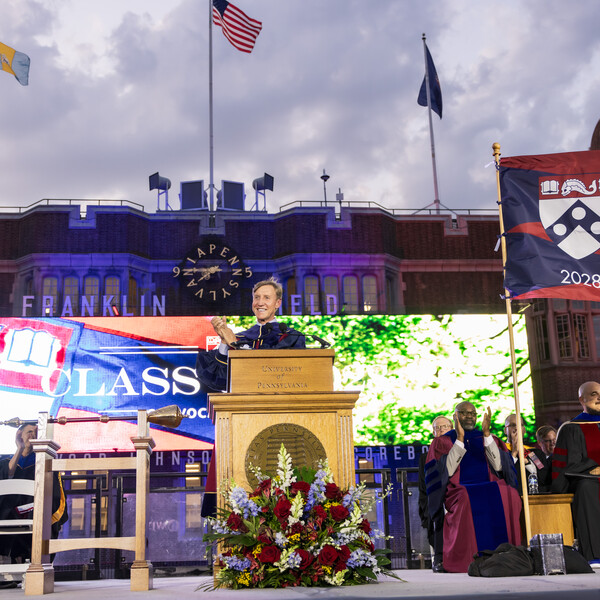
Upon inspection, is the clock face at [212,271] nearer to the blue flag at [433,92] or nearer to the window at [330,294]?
the window at [330,294]

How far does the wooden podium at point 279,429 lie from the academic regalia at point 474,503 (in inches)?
95.8

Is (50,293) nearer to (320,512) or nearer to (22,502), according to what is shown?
(22,502)

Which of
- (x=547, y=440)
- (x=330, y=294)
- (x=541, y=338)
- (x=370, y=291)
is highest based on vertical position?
(x=370, y=291)

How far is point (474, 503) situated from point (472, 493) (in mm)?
95

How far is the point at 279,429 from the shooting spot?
5523 millimetres

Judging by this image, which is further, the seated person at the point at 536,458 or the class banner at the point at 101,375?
the class banner at the point at 101,375

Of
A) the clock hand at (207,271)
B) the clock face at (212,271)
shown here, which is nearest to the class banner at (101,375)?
the clock face at (212,271)

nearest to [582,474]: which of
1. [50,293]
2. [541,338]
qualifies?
[541,338]

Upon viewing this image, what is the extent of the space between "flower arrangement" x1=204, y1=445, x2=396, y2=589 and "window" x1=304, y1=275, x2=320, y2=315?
776 inches

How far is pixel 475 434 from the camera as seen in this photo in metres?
7.68

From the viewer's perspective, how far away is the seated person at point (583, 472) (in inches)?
276

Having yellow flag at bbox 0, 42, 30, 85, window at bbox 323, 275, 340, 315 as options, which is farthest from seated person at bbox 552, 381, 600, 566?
yellow flag at bbox 0, 42, 30, 85

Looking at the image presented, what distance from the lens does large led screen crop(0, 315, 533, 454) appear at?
20844 millimetres

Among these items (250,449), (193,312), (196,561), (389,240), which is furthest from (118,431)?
(250,449)
